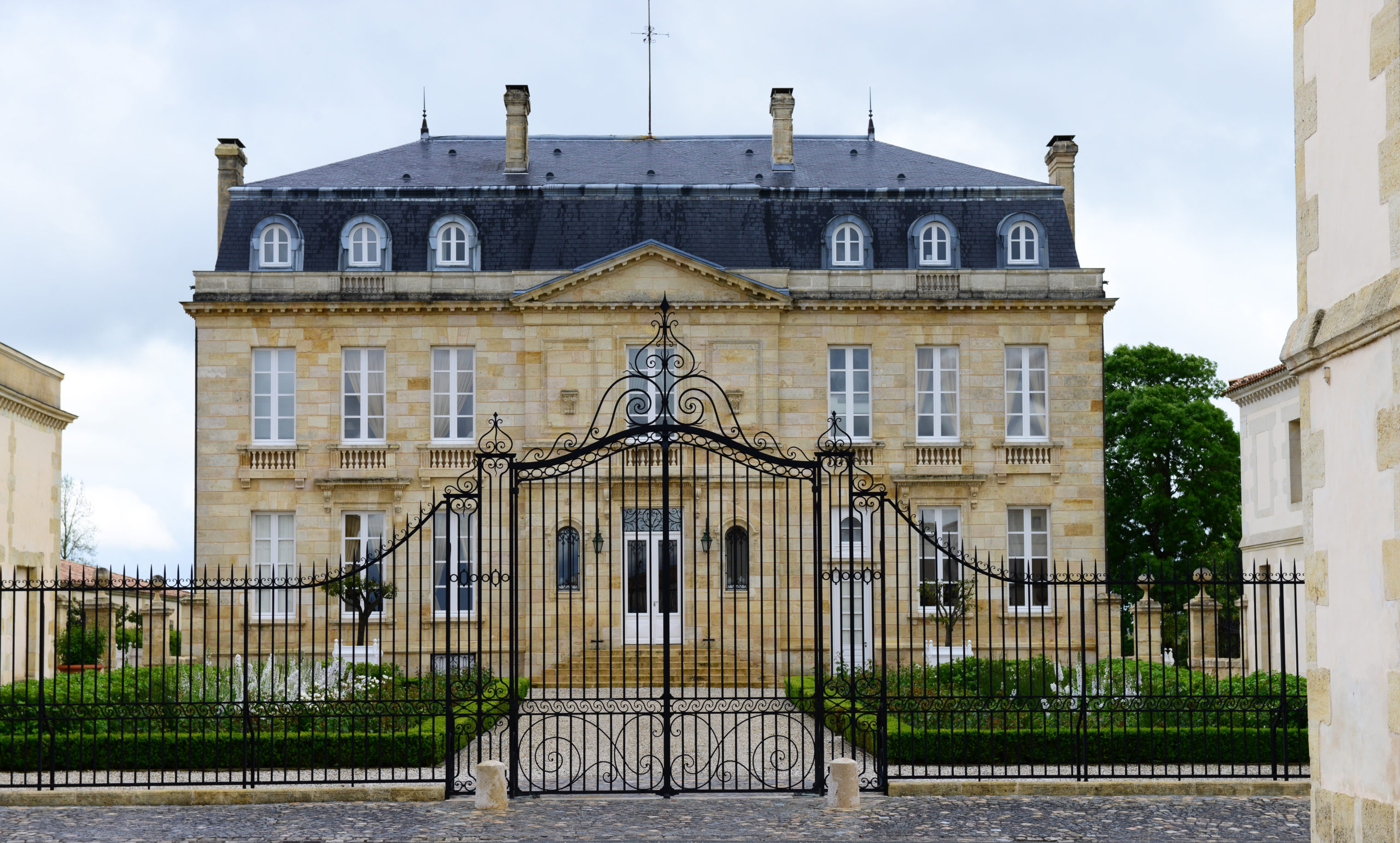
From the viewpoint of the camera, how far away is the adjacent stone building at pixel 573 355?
28.3 metres

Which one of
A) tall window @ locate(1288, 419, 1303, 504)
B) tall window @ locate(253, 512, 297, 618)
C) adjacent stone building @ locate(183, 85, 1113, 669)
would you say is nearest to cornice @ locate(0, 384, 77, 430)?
adjacent stone building @ locate(183, 85, 1113, 669)

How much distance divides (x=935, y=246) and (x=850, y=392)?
359 centimetres

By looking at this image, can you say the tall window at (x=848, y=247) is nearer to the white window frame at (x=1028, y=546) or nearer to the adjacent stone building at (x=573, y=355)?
the adjacent stone building at (x=573, y=355)

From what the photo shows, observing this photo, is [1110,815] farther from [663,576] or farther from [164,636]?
[164,636]

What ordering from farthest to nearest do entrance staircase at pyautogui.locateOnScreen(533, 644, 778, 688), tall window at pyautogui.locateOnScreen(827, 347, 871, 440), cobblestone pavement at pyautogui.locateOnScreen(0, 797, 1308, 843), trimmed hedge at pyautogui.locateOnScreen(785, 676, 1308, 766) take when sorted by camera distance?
1. tall window at pyautogui.locateOnScreen(827, 347, 871, 440)
2. entrance staircase at pyautogui.locateOnScreen(533, 644, 778, 688)
3. trimmed hedge at pyautogui.locateOnScreen(785, 676, 1308, 766)
4. cobblestone pavement at pyautogui.locateOnScreen(0, 797, 1308, 843)

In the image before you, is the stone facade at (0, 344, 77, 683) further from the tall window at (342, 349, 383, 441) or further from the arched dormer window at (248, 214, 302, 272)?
the tall window at (342, 349, 383, 441)

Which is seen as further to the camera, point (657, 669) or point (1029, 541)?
point (1029, 541)

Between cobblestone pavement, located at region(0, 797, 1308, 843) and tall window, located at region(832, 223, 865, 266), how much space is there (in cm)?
1769

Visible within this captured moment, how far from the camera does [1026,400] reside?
94.7ft

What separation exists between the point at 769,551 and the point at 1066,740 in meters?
12.7

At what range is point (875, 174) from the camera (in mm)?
31562

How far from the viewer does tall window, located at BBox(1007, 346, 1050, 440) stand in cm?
2884

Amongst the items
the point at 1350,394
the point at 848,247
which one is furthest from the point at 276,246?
the point at 1350,394

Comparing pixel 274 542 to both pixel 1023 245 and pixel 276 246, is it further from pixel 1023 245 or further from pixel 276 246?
pixel 1023 245
